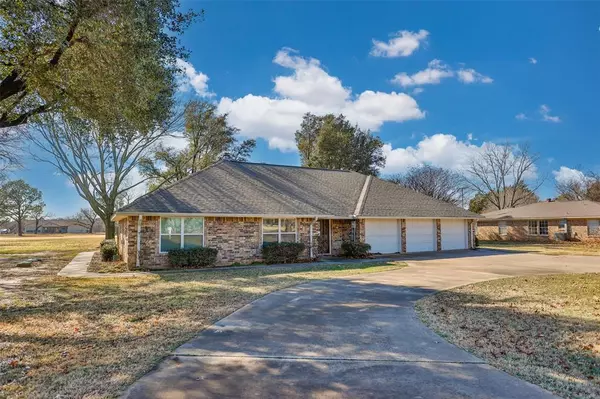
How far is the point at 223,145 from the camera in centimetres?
3609

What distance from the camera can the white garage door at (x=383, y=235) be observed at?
20750mm

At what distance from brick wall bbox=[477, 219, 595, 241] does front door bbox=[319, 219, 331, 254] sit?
936 inches

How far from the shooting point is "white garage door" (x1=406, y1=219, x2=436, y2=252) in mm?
21734

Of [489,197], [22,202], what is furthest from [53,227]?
[489,197]

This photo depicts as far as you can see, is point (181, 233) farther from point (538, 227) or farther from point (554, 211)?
point (554, 211)

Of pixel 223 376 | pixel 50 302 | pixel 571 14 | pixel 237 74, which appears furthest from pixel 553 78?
pixel 50 302

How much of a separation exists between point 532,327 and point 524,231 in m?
32.8

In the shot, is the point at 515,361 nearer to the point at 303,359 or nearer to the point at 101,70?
the point at 303,359

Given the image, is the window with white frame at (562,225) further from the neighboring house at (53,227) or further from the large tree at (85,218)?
the neighboring house at (53,227)

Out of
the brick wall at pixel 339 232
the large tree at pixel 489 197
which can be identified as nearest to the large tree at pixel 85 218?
the large tree at pixel 489 197

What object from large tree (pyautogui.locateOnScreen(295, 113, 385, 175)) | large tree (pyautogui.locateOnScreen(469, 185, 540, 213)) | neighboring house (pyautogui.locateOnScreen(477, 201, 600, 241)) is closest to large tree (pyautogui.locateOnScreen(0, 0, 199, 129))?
large tree (pyautogui.locateOnScreen(295, 113, 385, 175))

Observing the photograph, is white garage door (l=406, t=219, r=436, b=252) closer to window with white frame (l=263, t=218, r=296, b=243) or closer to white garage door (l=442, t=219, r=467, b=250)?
white garage door (l=442, t=219, r=467, b=250)

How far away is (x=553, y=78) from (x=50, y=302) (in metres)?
24.9

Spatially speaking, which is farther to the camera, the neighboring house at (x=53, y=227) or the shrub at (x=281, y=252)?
the neighboring house at (x=53, y=227)
